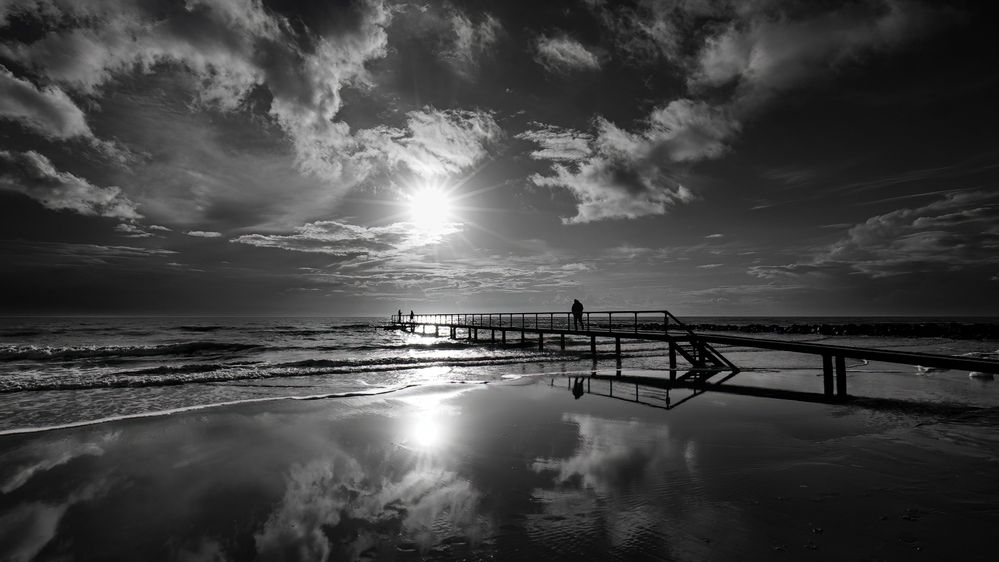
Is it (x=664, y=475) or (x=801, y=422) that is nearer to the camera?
(x=664, y=475)

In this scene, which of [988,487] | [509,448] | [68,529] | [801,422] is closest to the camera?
[68,529]

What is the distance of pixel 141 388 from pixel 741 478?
17035mm

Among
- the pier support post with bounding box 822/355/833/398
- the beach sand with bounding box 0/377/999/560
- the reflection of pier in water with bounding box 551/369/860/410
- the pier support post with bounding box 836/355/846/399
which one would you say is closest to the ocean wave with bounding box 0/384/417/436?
the beach sand with bounding box 0/377/999/560

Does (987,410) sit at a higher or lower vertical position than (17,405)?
higher

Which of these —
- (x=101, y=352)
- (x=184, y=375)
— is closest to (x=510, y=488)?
(x=184, y=375)

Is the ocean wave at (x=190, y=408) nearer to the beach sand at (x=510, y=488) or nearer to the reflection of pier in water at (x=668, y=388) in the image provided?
the beach sand at (x=510, y=488)

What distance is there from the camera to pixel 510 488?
5.07 meters

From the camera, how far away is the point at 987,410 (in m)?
9.09

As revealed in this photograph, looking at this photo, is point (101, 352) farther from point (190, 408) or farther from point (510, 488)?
point (510, 488)

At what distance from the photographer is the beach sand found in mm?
3746

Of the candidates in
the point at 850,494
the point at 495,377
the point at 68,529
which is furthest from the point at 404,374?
the point at 850,494

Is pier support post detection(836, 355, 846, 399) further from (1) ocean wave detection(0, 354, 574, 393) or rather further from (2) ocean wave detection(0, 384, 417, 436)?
(1) ocean wave detection(0, 354, 574, 393)

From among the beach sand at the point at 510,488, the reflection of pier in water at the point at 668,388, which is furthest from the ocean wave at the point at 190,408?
the reflection of pier in water at the point at 668,388

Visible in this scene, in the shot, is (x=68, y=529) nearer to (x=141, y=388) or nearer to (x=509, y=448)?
(x=509, y=448)
